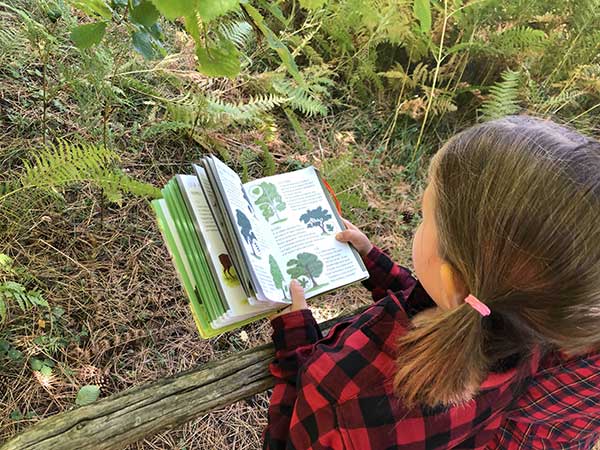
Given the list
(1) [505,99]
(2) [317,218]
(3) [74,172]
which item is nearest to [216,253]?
(2) [317,218]

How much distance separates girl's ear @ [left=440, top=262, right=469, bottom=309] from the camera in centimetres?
97

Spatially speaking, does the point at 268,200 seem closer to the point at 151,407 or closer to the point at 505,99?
the point at 151,407

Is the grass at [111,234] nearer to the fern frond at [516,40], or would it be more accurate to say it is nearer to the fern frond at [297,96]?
the fern frond at [297,96]

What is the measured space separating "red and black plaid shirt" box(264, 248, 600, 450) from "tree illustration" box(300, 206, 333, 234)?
40 cm

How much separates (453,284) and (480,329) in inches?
4.2

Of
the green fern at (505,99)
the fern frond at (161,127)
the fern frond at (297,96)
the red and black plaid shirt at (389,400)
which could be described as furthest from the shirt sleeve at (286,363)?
the green fern at (505,99)

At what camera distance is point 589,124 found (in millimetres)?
3299

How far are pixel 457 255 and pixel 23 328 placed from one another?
139 cm

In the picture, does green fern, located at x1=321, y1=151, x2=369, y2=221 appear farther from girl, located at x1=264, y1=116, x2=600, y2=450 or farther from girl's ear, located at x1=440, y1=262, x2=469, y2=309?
girl's ear, located at x1=440, y1=262, x2=469, y2=309

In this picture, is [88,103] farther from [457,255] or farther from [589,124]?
[589,124]

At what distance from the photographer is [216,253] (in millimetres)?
1312

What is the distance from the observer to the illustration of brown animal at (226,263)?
51.7 inches

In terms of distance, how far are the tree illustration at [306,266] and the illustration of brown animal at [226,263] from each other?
0.73ft

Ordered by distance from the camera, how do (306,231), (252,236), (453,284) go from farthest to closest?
(306,231)
(252,236)
(453,284)
